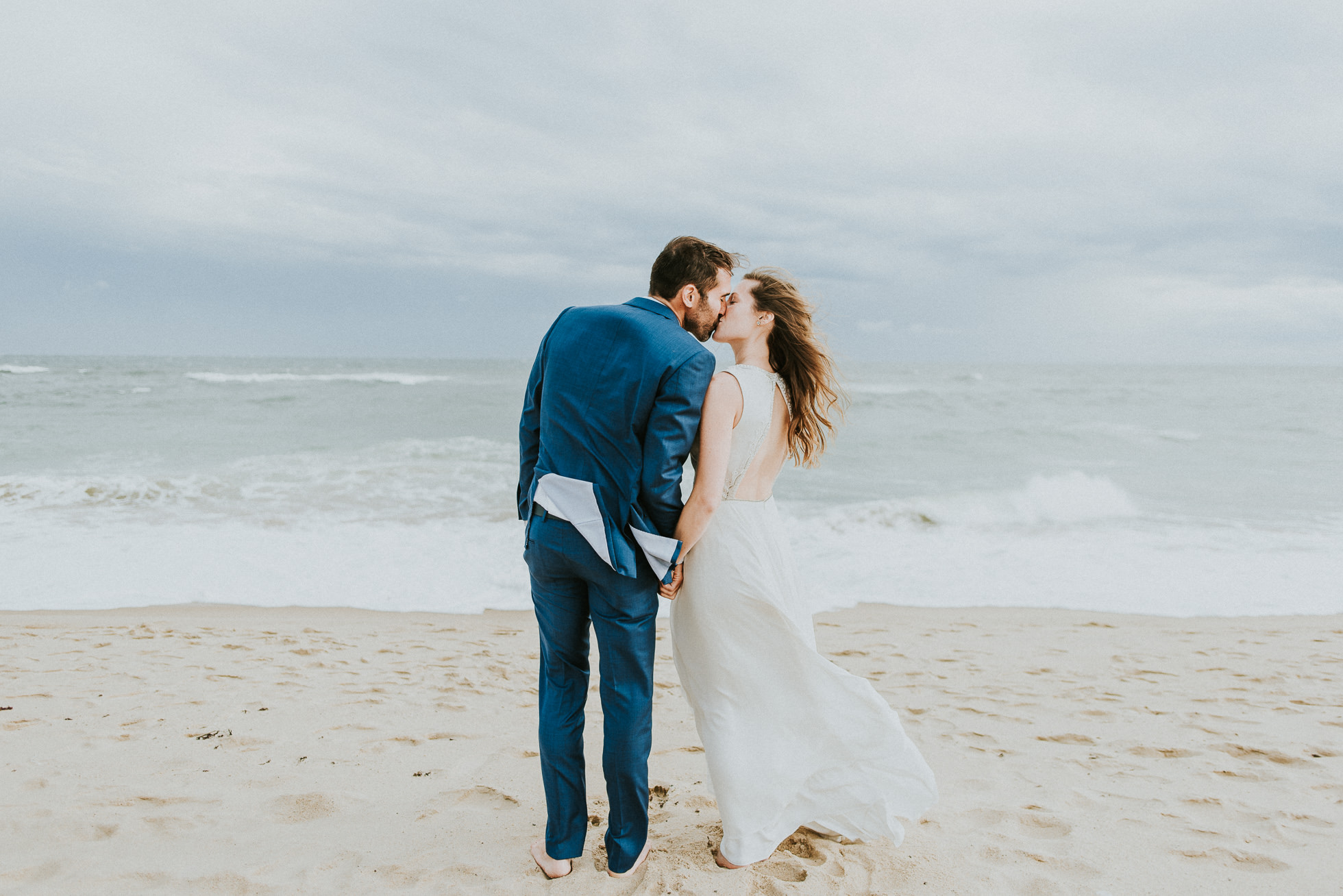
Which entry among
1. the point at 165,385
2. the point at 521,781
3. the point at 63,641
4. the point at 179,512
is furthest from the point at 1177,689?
the point at 165,385

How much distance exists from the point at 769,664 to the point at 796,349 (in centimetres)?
101

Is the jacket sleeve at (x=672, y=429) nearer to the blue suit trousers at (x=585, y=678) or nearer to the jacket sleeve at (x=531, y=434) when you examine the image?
the blue suit trousers at (x=585, y=678)

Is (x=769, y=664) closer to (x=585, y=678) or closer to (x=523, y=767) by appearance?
(x=585, y=678)

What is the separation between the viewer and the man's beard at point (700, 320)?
232 cm

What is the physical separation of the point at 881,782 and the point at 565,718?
1059 millimetres

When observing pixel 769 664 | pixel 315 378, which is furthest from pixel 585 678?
pixel 315 378

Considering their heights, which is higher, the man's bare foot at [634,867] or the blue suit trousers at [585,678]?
the blue suit trousers at [585,678]

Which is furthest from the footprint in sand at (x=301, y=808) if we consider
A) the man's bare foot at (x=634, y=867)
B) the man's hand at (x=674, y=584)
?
the man's hand at (x=674, y=584)

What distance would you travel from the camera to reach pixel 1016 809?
9.50 feet

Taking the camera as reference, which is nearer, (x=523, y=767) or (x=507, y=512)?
(x=523, y=767)

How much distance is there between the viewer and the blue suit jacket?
214 cm

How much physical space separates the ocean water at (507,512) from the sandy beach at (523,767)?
139 cm

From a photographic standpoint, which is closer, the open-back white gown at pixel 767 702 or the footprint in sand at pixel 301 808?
the open-back white gown at pixel 767 702

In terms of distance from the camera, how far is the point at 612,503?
2.20 metres
